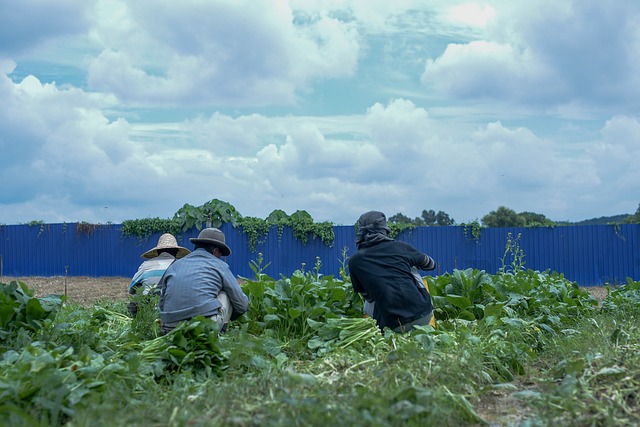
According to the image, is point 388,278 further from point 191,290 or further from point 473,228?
point 473,228

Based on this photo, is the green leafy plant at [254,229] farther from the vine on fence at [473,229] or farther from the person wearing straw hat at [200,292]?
the person wearing straw hat at [200,292]

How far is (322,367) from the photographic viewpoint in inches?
178

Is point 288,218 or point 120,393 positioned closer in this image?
point 120,393

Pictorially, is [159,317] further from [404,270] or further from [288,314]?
[404,270]

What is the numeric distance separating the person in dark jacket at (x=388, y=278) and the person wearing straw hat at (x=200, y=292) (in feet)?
3.65

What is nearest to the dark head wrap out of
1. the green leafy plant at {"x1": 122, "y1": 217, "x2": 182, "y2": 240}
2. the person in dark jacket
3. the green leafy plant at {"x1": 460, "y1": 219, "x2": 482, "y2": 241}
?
the person in dark jacket

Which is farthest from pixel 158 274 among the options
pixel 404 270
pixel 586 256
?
pixel 586 256

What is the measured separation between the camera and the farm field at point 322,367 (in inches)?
132

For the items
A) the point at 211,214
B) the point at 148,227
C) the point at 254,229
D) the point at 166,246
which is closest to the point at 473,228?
the point at 254,229

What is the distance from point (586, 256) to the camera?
2002cm

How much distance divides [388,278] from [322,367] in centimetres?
164

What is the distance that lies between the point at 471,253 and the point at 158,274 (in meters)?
14.3

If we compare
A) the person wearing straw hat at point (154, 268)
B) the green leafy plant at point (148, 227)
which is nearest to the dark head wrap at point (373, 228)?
the person wearing straw hat at point (154, 268)

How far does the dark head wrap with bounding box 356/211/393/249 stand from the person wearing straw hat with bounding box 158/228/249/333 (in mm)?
1223
